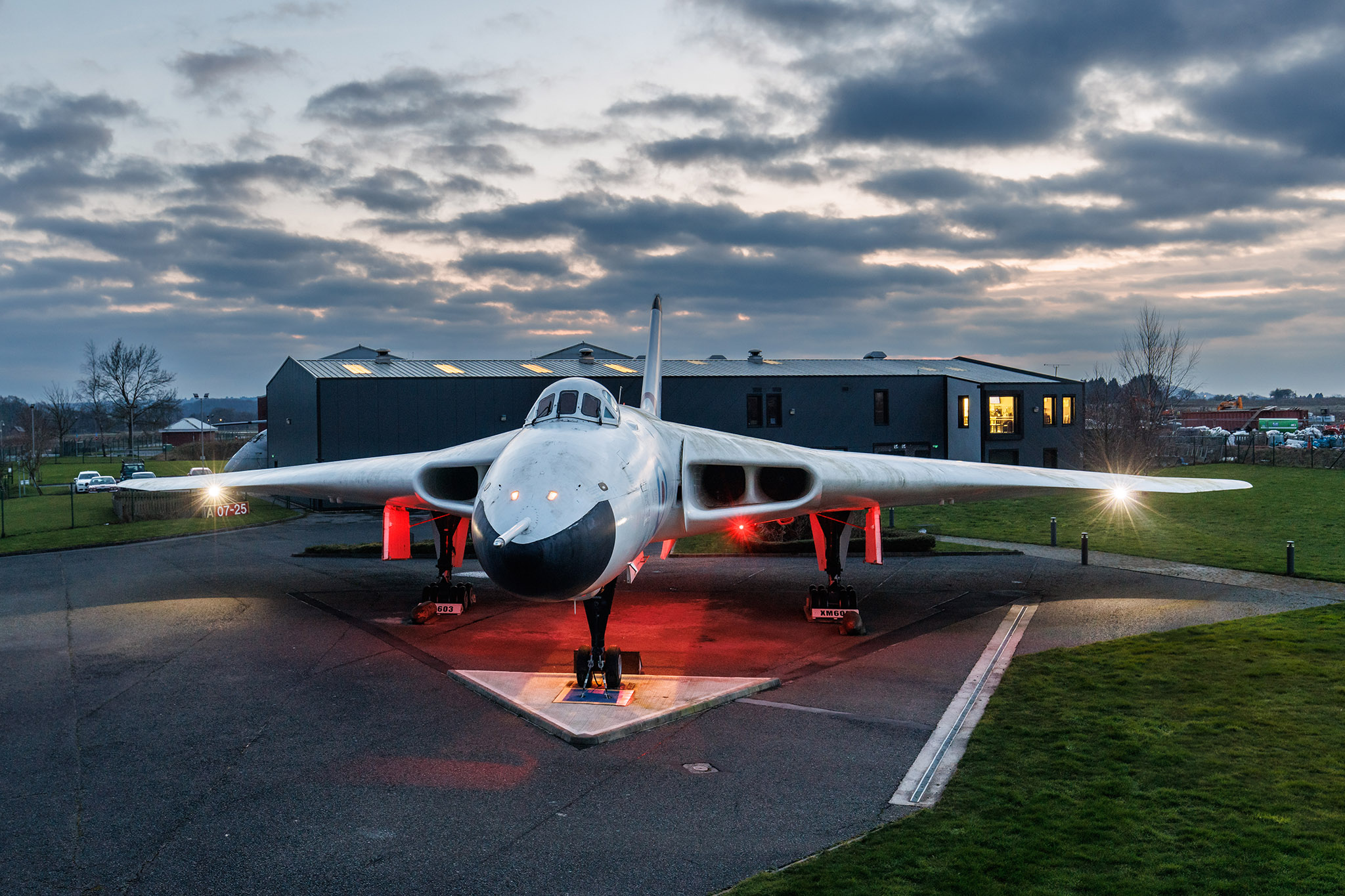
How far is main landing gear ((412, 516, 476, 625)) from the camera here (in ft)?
A: 49.0

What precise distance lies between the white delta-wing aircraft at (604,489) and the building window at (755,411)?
18996 mm

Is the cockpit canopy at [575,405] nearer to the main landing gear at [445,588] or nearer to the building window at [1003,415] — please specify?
the main landing gear at [445,588]

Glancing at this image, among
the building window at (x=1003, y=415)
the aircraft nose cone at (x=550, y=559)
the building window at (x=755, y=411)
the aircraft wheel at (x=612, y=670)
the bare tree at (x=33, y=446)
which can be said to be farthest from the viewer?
the bare tree at (x=33, y=446)

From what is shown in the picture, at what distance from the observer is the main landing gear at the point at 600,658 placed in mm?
10062

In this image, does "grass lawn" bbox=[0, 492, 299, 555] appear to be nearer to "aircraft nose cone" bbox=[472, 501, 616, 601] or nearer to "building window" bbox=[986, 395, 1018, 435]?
"aircraft nose cone" bbox=[472, 501, 616, 601]

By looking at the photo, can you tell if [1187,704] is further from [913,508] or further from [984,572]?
[913,508]

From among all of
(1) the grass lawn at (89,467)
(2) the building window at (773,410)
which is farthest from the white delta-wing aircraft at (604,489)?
(1) the grass lawn at (89,467)

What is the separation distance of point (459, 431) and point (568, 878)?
3032cm

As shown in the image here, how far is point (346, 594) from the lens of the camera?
1717 cm

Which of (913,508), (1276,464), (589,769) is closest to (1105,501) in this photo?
(913,508)

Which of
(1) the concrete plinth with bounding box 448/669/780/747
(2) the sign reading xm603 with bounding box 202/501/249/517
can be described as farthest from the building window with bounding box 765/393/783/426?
(1) the concrete plinth with bounding box 448/669/780/747

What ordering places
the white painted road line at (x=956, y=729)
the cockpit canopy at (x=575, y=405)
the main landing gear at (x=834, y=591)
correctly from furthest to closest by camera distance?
the main landing gear at (x=834, y=591) < the cockpit canopy at (x=575, y=405) < the white painted road line at (x=956, y=729)

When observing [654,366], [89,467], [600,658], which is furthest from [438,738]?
[89,467]

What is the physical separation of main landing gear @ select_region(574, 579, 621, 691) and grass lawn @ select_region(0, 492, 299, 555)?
21699 mm
